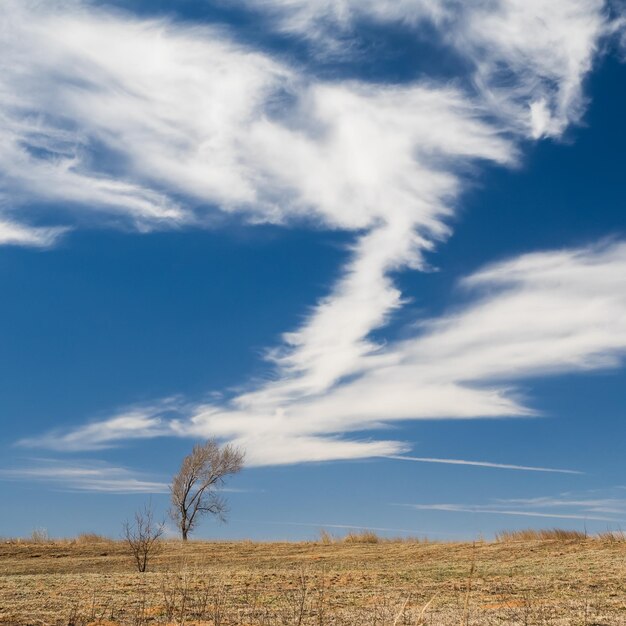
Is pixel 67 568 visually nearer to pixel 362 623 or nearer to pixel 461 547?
pixel 461 547

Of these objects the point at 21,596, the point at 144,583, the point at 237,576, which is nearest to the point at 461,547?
the point at 237,576

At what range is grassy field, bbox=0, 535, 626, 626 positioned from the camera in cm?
1076

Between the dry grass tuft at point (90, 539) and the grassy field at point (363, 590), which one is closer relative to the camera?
the grassy field at point (363, 590)

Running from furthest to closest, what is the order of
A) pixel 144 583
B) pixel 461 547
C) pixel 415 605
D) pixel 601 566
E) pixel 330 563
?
pixel 461 547, pixel 330 563, pixel 601 566, pixel 144 583, pixel 415 605

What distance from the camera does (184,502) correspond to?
155 ft

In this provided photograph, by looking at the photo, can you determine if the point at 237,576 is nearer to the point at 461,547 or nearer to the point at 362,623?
the point at 362,623

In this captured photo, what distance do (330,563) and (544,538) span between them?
9689mm

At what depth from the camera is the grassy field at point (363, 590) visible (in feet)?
35.3

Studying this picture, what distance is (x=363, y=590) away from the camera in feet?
49.5

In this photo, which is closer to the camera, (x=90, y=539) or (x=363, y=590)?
(x=363, y=590)

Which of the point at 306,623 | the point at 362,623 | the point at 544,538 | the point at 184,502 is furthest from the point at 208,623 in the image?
the point at 184,502

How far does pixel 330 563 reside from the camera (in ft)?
81.7

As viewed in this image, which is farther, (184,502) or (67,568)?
(184,502)

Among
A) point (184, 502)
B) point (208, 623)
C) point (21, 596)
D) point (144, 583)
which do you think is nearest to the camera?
point (208, 623)
